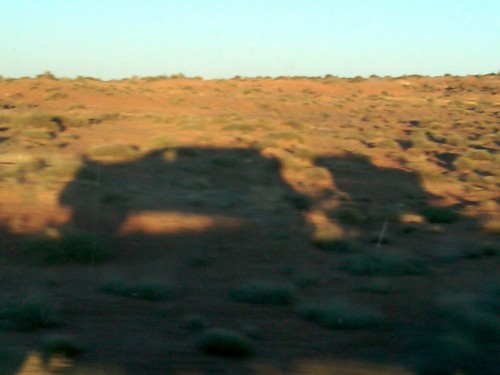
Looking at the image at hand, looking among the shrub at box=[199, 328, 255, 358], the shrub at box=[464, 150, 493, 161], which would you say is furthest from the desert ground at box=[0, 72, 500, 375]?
the shrub at box=[464, 150, 493, 161]

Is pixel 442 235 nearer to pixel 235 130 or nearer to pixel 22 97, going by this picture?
pixel 235 130

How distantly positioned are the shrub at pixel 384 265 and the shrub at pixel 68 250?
181 inches

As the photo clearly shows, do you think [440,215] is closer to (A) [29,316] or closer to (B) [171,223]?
(B) [171,223]

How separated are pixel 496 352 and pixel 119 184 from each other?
17079 millimetres

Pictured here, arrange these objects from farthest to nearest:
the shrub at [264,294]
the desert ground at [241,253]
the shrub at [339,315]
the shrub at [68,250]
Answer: the shrub at [68,250] < the shrub at [264,294] < the shrub at [339,315] < the desert ground at [241,253]

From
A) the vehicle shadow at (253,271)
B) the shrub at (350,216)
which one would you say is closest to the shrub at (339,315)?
the vehicle shadow at (253,271)

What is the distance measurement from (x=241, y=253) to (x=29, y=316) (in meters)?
6.54

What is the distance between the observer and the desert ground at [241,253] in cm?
889

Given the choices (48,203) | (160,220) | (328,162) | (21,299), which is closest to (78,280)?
(21,299)

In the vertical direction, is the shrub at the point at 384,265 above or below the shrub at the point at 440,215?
above

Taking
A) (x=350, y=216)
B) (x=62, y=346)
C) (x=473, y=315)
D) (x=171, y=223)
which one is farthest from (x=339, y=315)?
(x=350, y=216)

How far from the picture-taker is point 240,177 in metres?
27.5

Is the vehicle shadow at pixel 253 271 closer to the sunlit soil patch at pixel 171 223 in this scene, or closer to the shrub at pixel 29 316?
the sunlit soil patch at pixel 171 223

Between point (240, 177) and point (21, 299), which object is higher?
point (21, 299)
